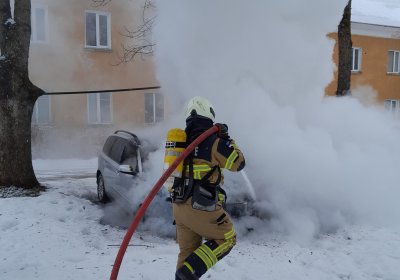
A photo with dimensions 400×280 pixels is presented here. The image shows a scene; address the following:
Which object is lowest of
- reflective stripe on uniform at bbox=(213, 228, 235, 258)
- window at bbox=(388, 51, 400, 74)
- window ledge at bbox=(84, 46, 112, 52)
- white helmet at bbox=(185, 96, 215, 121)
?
reflective stripe on uniform at bbox=(213, 228, 235, 258)

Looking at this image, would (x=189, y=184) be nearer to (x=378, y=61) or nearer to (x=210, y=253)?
(x=210, y=253)

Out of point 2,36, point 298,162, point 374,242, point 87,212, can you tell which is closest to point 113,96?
point 2,36

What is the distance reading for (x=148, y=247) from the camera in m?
4.63

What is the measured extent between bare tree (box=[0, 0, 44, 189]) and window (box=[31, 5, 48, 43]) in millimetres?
5832

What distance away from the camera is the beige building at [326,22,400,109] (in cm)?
1953

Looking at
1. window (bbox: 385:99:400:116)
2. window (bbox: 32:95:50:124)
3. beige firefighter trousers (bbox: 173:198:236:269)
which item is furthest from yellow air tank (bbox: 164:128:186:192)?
window (bbox: 385:99:400:116)

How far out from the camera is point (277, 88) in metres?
6.15

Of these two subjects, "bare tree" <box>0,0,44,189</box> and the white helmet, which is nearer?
the white helmet

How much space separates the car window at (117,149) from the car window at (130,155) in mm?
140

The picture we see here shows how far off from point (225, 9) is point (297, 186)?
105 inches

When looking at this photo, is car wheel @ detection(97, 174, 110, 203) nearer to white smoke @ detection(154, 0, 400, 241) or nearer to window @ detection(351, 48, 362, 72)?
white smoke @ detection(154, 0, 400, 241)

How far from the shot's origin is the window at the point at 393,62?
20859 mm

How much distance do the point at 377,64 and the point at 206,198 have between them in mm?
19623

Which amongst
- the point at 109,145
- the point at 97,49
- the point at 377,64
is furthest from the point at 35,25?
the point at 377,64
